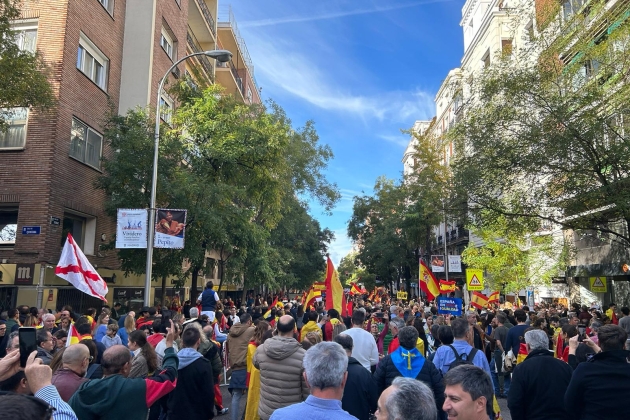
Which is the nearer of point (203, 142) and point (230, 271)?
point (203, 142)

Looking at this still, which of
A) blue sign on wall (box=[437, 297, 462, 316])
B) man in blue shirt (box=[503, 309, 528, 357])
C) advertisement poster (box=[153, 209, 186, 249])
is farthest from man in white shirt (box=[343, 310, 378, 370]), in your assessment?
advertisement poster (box=[153, 209, 186, 249])

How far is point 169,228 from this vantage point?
14.6 m

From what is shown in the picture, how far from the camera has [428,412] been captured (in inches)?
93.3

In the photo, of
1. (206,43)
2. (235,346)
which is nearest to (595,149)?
(235,346)

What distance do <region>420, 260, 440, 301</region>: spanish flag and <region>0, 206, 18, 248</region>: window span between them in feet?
46.1

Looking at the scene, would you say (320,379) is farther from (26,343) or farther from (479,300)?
(479,300)

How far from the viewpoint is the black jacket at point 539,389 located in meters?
4.57

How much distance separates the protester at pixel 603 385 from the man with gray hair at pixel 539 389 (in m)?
0.27

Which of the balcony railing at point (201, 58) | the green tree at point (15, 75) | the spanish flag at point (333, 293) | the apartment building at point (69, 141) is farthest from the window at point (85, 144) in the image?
the spanish flag at point (333, 293)

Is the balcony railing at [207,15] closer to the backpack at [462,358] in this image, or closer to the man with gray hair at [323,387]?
the backpack at [462,358]

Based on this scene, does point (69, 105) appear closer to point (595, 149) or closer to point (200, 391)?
point (200, 391)

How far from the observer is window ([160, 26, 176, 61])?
2506 cm

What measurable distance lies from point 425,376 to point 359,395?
0.78 m

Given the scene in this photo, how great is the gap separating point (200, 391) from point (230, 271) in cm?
1689
